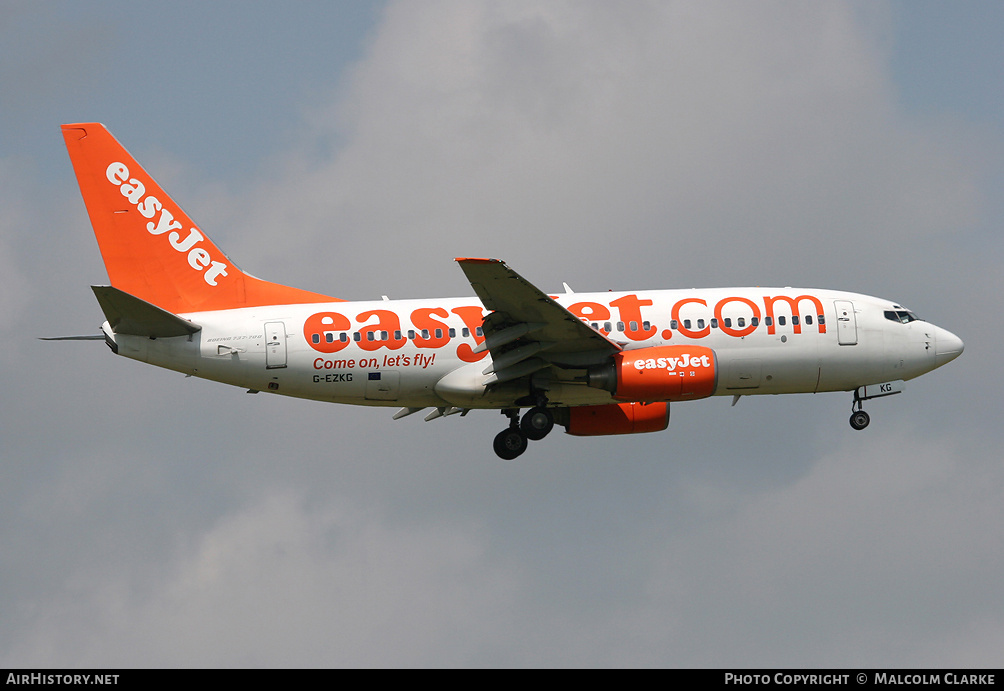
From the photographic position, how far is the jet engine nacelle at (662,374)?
47594 mm

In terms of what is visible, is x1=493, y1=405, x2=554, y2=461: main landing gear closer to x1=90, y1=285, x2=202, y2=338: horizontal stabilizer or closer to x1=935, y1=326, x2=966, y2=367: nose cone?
x1=90, y1=285, x2=202, y2=338: horizontal stabilizer

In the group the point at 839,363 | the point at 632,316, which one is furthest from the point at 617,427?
the point at 839,363

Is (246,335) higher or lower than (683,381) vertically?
higher

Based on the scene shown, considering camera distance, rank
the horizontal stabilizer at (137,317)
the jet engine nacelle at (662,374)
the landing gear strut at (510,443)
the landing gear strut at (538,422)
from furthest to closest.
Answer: the landing gear strut at (510,443)
the landing gear strut at (538,422)
the jet engine nacelle at (662,374)
the horizontal stabilizer at (137,317)

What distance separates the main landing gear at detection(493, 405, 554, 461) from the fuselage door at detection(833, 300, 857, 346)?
11185 millimetres

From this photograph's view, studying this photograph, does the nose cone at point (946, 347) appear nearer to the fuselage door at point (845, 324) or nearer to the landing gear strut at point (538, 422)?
the fuselage door at point (845, 324)

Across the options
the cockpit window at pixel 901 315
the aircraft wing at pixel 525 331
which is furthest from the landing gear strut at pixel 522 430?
the cockpit window at pixel 901 315

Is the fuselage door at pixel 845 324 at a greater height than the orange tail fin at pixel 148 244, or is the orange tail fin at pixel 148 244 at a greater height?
the orange tail fin at pixel 148 244

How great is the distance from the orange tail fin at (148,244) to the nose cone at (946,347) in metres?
23.2

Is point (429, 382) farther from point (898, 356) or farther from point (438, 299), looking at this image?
point (898, 356)

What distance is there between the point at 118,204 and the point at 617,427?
2041cm

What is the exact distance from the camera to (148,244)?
164 feet

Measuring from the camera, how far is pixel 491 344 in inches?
1876

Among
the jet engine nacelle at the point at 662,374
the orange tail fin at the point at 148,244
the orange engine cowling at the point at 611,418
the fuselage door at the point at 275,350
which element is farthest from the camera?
the orange engine cowling at the point at 611,418
